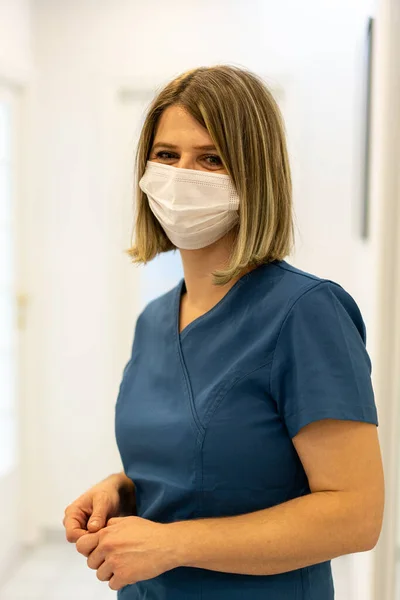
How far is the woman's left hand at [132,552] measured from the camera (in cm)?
84

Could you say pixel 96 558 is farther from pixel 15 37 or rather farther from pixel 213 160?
pixel 15 37

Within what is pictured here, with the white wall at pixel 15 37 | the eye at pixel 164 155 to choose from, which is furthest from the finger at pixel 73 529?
the white wall at pixel 15 37

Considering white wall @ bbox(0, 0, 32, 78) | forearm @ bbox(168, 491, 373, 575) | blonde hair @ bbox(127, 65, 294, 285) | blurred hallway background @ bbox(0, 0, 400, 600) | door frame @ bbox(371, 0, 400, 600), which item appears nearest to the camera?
forearm @ bbox(168, 491, 373, 575)

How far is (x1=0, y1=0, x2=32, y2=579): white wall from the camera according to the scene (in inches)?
105

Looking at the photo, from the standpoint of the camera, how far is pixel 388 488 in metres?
1.50

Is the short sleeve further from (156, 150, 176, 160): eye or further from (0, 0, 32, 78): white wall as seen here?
(0, 0, 32, 78): white wall

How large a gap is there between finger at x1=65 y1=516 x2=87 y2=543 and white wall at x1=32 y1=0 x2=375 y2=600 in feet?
5.96

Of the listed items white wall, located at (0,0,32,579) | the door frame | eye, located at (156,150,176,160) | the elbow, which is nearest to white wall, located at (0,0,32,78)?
white wall, located at (0,0,32,579)

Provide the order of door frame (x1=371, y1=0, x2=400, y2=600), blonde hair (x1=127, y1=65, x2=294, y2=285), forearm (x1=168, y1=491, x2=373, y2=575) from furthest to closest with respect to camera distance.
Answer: door frame (x1=371, y1=0, x2=400, y2=600) → blonde hair (x1=127, y1=65, x2=294, y2=285) → forearm (x1=168, y1=491, x2=373, y2=575)

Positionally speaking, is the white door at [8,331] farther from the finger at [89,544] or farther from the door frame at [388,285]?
the finger at [89,544]

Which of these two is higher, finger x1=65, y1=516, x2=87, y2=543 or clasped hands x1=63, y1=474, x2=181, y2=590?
clasped hands x1=63, y1=474, x2=181, y2=590

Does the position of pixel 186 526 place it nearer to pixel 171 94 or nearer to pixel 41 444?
pixel 171 94

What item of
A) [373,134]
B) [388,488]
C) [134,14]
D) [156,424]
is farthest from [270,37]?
[156,424]

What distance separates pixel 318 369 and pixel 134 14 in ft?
8.08
